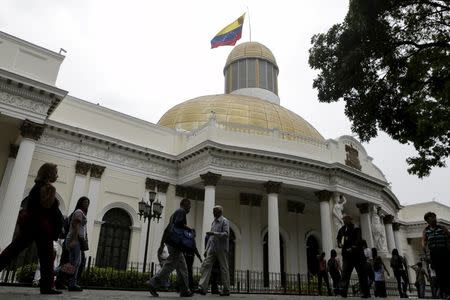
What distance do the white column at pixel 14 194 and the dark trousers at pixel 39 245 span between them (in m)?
9.97

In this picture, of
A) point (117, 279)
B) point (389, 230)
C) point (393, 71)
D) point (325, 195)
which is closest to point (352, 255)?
point (393, 71)

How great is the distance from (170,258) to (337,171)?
54.5ft

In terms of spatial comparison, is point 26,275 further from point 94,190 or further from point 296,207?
point 296,207

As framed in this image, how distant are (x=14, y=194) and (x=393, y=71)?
13431 mm

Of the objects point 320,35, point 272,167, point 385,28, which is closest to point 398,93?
point 385,28

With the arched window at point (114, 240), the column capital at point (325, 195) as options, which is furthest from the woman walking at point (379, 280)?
the arched window at point (114, 240)

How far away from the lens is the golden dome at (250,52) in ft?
117

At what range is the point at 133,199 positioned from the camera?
63.4 ft

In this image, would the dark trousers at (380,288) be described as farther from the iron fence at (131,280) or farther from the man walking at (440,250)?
the man walking at (440,250)

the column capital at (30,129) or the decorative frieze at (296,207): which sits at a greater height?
the column capital at (30,129)

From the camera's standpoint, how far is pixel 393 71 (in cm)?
1052

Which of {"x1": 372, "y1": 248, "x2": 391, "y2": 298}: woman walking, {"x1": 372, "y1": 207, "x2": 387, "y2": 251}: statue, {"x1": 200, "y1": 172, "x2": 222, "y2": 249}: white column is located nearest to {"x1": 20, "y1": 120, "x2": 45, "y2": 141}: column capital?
{"x1": 200, "y1": 172, "x2": 222, "y2": 249}: white column

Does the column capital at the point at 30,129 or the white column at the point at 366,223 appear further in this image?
the white column at the point at 366,223

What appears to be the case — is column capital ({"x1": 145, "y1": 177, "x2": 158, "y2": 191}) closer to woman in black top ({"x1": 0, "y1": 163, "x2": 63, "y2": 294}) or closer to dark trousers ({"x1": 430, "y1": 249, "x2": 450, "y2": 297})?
dark trousers ({"x1": 430, "y1": 249, "x2": 450, "y2": 297})
